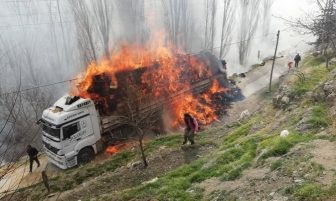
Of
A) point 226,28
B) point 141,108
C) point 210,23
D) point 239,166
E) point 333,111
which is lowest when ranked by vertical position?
point 141,108

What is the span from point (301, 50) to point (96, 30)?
22948mm

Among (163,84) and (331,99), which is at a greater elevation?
(331,99)

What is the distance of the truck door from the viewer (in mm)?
14828

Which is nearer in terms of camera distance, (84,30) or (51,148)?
(51,148)

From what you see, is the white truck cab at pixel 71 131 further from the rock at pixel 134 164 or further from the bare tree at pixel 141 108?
the rock at pixel 134 164

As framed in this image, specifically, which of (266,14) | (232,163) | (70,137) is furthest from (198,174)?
(266,14)

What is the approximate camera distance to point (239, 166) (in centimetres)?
954

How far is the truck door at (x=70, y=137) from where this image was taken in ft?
48.6

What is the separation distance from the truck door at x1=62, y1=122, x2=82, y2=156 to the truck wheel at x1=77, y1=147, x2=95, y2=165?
1.70 feet

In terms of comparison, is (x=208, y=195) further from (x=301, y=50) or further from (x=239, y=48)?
(x=301, y=50)

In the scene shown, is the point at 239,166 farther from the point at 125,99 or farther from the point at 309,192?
the point at 125,99

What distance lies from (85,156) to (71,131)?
1518 millimetres

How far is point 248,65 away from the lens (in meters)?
36.6

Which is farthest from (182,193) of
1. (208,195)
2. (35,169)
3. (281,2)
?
(281,2)
